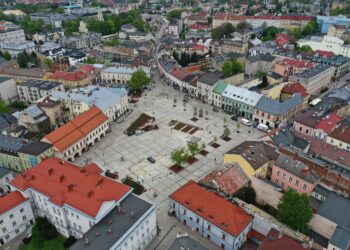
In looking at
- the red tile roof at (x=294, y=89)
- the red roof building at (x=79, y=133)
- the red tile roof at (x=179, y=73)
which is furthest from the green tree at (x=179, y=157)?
the red tile roof at (x=179, y=73)

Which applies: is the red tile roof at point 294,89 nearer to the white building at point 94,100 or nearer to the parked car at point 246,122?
the parked car at point 246,122

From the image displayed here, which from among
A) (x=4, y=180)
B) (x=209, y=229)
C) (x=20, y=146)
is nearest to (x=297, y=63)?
(x=209, y=229)

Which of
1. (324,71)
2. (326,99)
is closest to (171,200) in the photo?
(326,99)

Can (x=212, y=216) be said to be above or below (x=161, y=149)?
above

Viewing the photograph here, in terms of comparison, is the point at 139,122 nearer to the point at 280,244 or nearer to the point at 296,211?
the point at 296,211

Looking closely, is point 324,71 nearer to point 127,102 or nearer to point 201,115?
point 201,115

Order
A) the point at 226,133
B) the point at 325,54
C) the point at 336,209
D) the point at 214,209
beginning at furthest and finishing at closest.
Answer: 1. the point at 325,54
2. the point at 226,133
3. the point at 214,209
4. the point at 336,209
